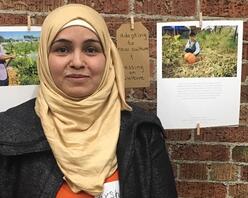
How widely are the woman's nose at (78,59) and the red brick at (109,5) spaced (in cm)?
31

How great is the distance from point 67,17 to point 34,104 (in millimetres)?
300

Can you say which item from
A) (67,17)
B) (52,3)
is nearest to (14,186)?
(67,17)

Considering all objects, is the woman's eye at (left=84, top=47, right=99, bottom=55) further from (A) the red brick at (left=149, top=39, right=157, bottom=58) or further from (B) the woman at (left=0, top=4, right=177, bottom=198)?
(A) the red brick at (left=149, top=39, right=157, bottom=58)

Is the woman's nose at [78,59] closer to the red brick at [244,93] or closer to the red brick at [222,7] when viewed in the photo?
→ the red brick at [222,7]

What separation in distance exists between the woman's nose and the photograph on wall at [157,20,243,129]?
377 mm

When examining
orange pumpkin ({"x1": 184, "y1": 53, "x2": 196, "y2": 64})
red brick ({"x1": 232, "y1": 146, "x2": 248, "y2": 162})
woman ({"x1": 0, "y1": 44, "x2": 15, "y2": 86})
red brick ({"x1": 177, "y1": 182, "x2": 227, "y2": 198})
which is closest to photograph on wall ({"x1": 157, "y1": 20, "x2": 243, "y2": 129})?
orange pumpkin ({"x1": 184, "y1": 53, "x2": 196, "y2": 64})

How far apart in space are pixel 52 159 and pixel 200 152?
0.61 metres

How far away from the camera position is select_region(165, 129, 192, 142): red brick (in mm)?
1700

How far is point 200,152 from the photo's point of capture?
1.71 m

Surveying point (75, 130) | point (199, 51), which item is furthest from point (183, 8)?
point (75, 130)

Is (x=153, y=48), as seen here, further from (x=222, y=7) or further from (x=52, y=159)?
(x=52, y=159)

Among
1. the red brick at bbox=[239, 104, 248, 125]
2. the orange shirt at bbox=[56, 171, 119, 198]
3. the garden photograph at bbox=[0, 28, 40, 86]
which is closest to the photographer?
the orange shirt at bbox=[56, 171, 119, 198]

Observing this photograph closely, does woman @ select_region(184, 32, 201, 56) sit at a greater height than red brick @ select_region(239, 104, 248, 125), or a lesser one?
greater

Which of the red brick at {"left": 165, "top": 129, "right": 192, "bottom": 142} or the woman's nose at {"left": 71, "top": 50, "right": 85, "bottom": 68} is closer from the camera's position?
the woman's nose at {"left": 71, "top": 50, "right": 85, "bottom": 68}
